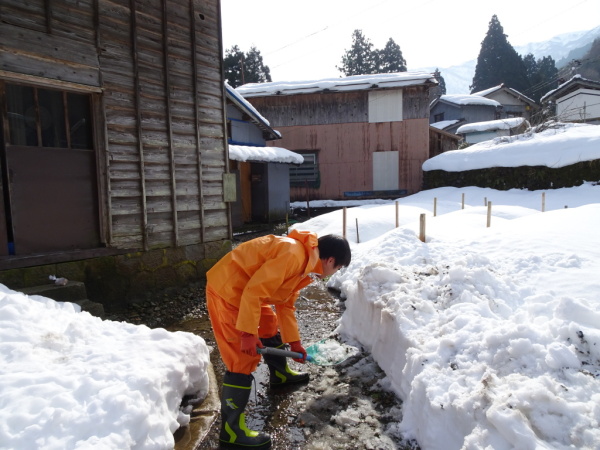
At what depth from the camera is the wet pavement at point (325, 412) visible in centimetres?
293

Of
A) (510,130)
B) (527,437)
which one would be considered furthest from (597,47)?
(527,437)

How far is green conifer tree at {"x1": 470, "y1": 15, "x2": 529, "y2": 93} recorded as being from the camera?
3897cm

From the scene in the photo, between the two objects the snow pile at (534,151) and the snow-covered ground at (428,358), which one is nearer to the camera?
the snow-covered ground at (428,358)

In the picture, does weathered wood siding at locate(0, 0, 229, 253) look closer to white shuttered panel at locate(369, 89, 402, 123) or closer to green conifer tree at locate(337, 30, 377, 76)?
white shuttered panel at locate(369, 89, 402, 123)

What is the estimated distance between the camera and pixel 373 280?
4.78 metres

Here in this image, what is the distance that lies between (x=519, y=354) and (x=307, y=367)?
219 centimetres

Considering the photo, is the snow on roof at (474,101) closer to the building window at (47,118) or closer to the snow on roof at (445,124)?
the snow on roof at (445,124)

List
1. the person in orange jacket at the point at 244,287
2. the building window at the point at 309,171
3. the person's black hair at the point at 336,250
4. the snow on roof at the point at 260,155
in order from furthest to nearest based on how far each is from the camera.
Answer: the building window at the point at 309,171 → the snow on roof at the point at 260,155 → the person's black hair at the point at 336,250 → the person in orange jacket at the point at 244,287


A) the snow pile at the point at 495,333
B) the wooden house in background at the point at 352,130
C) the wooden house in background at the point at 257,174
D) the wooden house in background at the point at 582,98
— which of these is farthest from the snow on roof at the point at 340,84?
the snow pile at the point at 495,333

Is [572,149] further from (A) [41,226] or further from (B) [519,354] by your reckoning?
(A) [41,226]

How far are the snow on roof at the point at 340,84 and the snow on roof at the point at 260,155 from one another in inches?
230

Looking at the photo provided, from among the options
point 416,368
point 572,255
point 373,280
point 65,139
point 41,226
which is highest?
point 65,139

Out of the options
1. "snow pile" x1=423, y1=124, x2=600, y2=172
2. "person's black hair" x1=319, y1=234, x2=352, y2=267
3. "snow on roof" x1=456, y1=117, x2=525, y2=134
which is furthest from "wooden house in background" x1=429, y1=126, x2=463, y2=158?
"person's black hair" x1=319, y1=234, x2=352, y2=267

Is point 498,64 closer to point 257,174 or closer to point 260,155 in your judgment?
point 257,174
